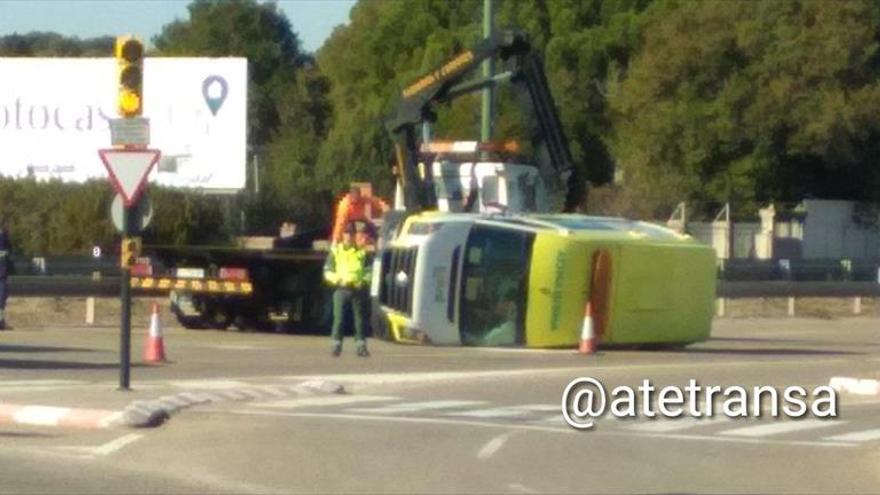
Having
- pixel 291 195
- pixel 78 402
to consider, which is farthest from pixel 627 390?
pixel 291 195

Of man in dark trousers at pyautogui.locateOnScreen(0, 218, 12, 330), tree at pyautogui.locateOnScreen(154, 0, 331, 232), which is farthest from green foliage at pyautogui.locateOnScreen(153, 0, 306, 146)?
man in dark trousers at pyautogui.locateOnScreen(0, 218, 12, 330)

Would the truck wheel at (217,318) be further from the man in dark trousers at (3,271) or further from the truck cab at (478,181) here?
the truck cab at (478,181)

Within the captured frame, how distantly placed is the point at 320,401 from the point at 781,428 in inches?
175

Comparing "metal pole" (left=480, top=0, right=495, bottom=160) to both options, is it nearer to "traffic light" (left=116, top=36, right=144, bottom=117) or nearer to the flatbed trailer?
the flatbed trailer

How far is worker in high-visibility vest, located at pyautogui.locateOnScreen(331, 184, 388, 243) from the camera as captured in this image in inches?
1197

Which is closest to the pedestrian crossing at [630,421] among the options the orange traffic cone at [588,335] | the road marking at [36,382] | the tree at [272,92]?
the road marking at [36,382]

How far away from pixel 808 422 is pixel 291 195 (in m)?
45.1

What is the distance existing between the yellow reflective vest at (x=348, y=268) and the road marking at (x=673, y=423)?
28.7 feet

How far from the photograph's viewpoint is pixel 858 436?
18859 millimetres

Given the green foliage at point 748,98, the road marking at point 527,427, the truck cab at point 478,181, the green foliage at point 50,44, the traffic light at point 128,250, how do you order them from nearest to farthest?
the road marking at point 527,427, the traffic light at point 128,250, the truck cab at point 478,181, the green foliage at point 748,98, the green foliage at point 50,44

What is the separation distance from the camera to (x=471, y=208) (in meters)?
32.4

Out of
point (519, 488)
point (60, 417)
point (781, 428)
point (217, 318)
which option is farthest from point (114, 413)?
point (217, 318)

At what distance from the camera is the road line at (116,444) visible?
16.6 m

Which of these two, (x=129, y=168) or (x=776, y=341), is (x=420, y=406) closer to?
(x=129, y=168)
